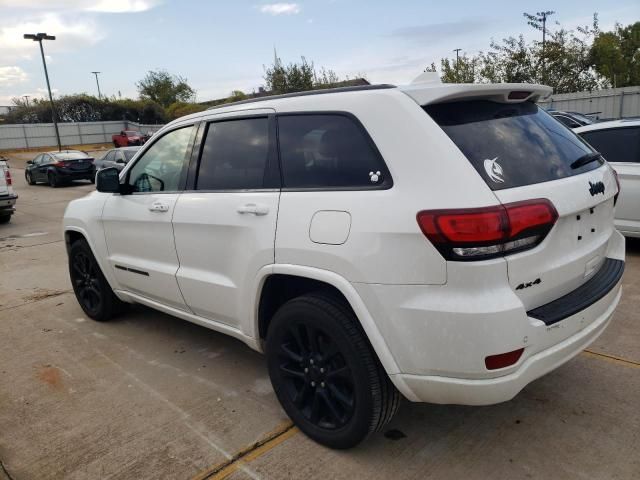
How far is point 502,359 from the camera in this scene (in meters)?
2.18

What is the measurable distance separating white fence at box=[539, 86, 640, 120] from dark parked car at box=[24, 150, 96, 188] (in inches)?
668

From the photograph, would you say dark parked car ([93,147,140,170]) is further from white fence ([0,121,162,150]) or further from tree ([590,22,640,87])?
tree ([590,22,640,87])

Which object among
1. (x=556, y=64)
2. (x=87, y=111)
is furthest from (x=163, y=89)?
(x=556, y=64)

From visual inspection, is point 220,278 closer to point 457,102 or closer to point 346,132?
Answer: point 346,132

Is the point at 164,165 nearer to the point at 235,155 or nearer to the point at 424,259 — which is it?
the point at 235,155

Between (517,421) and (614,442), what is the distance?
473 millimetres

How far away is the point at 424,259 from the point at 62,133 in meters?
49.2

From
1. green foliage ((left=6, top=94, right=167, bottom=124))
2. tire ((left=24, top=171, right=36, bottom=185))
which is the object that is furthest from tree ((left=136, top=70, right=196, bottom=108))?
Answer: tire ((left=24, top=171, right=36, bottom=185))

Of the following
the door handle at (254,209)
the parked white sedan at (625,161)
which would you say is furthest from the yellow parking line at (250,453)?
the parked white sedan at (625,161)

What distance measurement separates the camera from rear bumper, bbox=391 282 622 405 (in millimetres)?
2234

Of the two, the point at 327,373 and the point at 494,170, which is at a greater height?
the point at 494,170

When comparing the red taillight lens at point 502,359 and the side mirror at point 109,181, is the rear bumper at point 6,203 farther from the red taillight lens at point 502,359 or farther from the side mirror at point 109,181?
the red taillight lens at point 502,359

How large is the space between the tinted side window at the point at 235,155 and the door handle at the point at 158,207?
1.06 feet

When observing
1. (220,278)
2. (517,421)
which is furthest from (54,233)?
(517,421)
